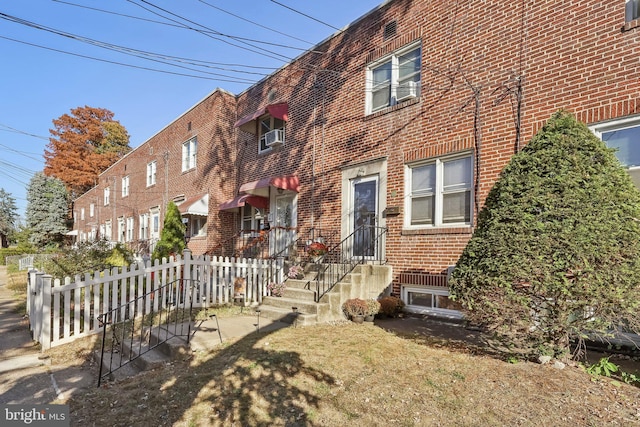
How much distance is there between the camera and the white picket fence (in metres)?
6.04

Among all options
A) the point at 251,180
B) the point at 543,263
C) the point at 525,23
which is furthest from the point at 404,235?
the point at 251,180

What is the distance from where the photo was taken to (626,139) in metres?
5.40

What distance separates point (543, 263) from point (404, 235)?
4105 mm

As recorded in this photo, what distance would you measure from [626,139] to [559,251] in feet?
9.33

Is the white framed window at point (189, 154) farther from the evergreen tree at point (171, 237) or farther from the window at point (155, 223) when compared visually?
the window at point (155, 223)

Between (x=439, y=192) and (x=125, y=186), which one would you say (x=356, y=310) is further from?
(x=125, y=186)

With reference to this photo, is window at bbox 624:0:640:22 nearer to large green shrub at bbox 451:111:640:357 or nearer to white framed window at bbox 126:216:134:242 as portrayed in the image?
large green shrub at bbox 451:111:640:357

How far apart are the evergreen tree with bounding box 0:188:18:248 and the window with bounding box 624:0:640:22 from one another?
73407 millimetres

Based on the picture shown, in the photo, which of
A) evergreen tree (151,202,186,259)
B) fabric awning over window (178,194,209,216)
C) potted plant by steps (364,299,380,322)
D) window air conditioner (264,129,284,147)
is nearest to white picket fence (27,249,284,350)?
potted plant by steps (364,299,380,322)

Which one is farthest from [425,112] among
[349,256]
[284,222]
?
[284,222]

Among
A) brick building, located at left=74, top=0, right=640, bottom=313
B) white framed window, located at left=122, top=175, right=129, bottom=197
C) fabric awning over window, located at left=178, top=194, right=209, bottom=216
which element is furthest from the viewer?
white framed window, located at left=122, top=175, right=129, bottom=197

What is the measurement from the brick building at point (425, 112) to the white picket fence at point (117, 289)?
8.56ft

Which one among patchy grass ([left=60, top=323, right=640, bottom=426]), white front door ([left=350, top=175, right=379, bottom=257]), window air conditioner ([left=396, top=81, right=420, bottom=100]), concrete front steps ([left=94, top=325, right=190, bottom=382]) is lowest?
concrete front steps ([left=94, top=325, right=190, bottom=382])

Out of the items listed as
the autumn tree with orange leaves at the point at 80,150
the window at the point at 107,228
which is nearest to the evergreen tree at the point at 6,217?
the autumn tree with orange leaves at the point at 80,150
